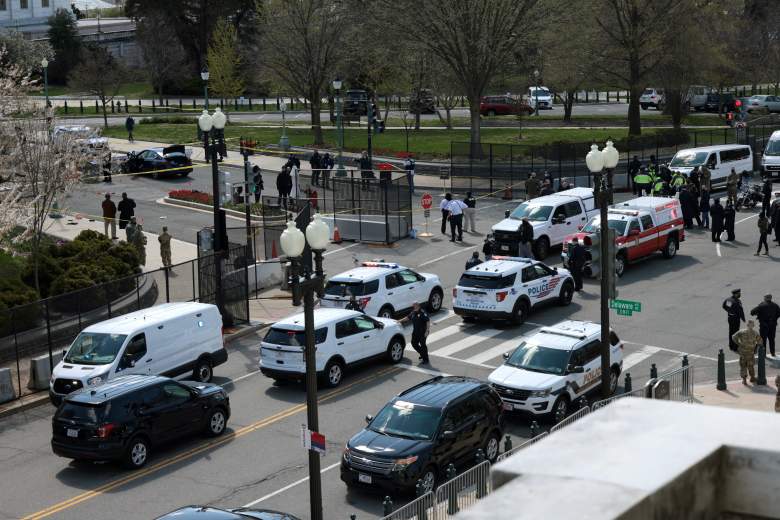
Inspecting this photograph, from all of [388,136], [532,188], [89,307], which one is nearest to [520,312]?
[89,307]

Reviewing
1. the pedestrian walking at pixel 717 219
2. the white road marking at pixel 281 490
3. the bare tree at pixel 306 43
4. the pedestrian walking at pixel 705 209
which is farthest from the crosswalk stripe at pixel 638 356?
the bare tree at pixel 306 43

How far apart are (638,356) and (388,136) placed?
43.3 m

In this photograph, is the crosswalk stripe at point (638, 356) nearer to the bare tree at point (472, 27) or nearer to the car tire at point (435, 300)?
the car tire at point (435, 300)

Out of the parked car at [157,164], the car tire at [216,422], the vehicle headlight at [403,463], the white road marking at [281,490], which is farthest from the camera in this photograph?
the parked car at [157,164]

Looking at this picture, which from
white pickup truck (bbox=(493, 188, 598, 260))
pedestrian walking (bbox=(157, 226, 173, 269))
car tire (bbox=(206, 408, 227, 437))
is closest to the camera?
car tire (bbox=(206, 408, 227, 437))

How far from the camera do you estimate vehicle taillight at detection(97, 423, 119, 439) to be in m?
18.5

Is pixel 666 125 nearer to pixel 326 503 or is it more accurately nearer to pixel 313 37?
pixel 313 37

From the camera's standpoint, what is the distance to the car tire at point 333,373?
23.1 m

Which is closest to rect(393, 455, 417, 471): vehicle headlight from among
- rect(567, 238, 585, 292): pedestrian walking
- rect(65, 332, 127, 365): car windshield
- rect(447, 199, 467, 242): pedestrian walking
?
rect(65, 332, 127, 365): car windshield

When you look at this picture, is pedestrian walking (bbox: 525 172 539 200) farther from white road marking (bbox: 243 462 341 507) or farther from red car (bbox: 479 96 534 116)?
red car (bbox: 479 96 534 116)

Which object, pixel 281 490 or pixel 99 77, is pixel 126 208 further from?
pixel 99 77

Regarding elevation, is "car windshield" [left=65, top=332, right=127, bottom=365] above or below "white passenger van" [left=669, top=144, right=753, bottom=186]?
below

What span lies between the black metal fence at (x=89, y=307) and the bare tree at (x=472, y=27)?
2619 cm

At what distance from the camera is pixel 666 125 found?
71.1m
